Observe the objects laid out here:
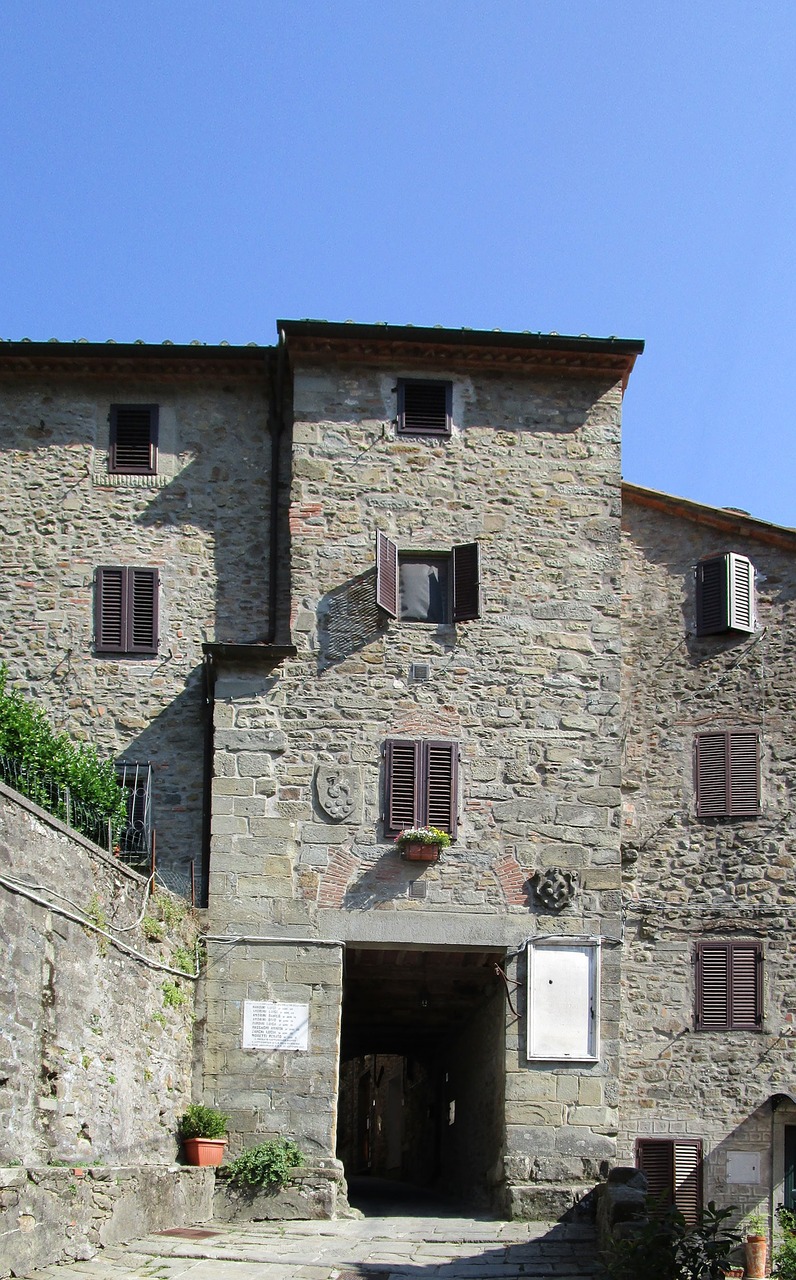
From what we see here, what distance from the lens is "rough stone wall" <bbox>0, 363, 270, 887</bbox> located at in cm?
1928

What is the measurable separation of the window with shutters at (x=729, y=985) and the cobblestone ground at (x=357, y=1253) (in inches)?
170

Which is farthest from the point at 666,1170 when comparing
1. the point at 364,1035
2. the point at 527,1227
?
the point at 364,1035

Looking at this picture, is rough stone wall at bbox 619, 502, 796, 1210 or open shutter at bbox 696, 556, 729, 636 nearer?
rough stone wall at bbox 619, 502, 796, 1210

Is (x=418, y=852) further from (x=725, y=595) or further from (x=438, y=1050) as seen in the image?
(x=438, y=1050)

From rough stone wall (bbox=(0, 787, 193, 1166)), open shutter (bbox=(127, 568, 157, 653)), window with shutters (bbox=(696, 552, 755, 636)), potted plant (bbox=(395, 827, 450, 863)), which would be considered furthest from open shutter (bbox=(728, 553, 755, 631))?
rough stone wall (bbox=(0, 787, 193, 1166))

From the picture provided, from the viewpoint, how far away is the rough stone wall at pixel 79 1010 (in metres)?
11.7

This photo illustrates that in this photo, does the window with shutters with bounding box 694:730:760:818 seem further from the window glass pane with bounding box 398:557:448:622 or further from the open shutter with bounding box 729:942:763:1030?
the window glass pane with bounding box 398:557:448:622

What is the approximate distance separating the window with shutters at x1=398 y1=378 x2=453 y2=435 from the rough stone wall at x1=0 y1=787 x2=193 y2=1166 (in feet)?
24.1

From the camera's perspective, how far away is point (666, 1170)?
750 inches

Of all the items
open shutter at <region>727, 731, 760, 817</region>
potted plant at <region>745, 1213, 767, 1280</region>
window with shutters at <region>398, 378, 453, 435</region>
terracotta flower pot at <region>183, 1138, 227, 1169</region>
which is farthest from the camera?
open shutter at <region>727, 731, 760, 817</region>

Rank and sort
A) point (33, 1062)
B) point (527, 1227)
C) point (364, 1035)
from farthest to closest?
point (364, 1035), point (527, 1227), point (33, 1062)

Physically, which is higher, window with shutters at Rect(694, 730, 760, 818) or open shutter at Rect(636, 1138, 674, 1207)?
window with shutters at Rect(694, 730, 760, 818)

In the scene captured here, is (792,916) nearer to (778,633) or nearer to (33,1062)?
(778,633)

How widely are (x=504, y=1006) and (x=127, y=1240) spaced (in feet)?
20.7
